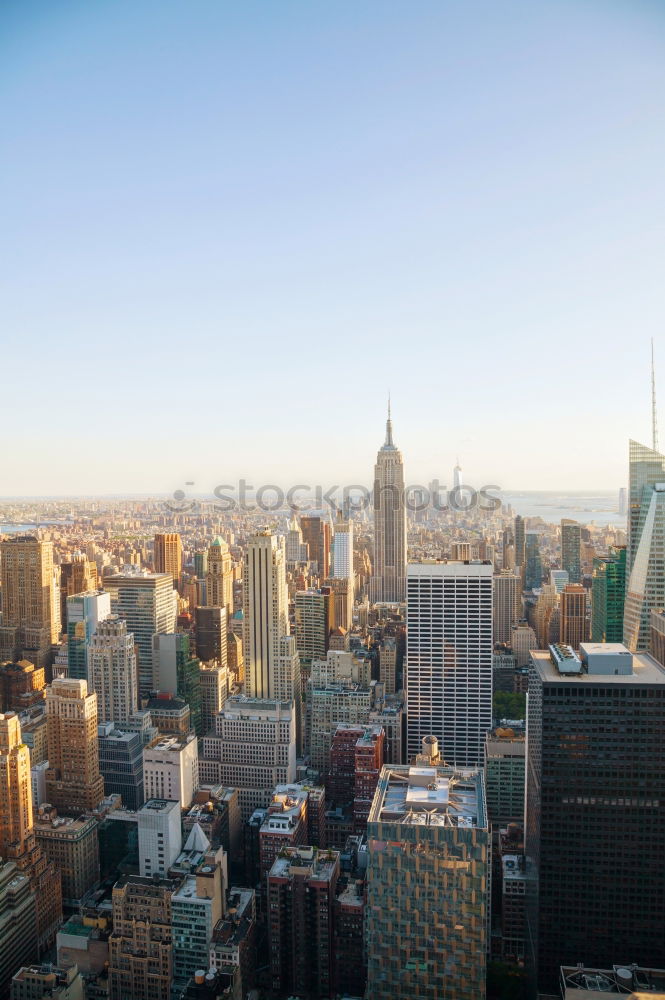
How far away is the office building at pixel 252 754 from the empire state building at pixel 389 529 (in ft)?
26.6

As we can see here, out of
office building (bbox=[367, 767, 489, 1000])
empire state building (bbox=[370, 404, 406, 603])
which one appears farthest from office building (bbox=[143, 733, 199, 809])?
empire state building (bbox=[370, 404, 406, 603])

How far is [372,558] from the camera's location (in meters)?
19.8

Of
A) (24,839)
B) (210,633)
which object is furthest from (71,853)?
(210,633)

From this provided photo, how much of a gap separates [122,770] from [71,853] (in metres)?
2.20

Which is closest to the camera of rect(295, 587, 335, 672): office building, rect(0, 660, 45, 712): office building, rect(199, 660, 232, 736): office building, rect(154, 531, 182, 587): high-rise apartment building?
rect(0, 660, 45, 712): office building

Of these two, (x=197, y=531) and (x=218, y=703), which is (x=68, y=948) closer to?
(x=218, y=703)

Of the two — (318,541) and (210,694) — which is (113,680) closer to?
(210,694)

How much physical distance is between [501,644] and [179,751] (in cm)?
834

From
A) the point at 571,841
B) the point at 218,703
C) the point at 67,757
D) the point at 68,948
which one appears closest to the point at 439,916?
the point at 571,841

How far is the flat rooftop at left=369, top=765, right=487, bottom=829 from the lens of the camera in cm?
527

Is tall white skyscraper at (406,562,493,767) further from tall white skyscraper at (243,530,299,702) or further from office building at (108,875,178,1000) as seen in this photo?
office building at (108,875,178,1000)

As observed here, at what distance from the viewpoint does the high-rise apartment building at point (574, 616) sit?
1360cm

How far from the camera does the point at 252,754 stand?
1095cm

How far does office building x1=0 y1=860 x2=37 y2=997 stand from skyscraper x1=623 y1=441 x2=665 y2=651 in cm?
793
